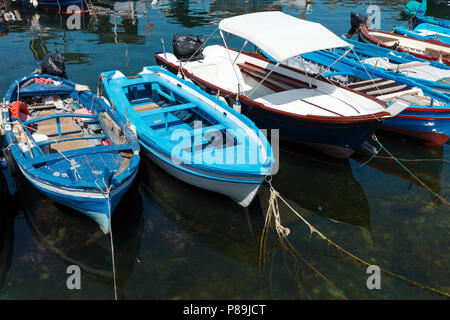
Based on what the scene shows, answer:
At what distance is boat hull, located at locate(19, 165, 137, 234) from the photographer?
7652 mm

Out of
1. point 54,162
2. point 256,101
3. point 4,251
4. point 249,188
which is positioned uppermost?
point 256,101

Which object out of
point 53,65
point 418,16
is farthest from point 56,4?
point 418,16

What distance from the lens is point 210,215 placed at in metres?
9.37

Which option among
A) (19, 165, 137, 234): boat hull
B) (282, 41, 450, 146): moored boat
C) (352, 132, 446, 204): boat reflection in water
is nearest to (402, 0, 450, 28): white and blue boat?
(282, 41, 450, 146): moored boat

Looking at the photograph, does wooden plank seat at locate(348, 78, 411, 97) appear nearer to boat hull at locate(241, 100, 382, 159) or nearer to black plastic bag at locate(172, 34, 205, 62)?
boat hull at locate(241, 100, 382, 159)

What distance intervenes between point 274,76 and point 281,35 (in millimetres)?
2827

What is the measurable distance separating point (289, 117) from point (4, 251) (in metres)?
8.48

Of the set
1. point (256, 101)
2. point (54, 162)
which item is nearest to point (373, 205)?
point (256, 101)

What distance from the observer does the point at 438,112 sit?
11.5 m

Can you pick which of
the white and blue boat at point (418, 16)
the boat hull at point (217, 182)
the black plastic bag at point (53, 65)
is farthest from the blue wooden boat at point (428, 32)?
the black plastic bag at point (53, 65)

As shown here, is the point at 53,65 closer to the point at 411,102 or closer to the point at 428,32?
the point at 411,102
